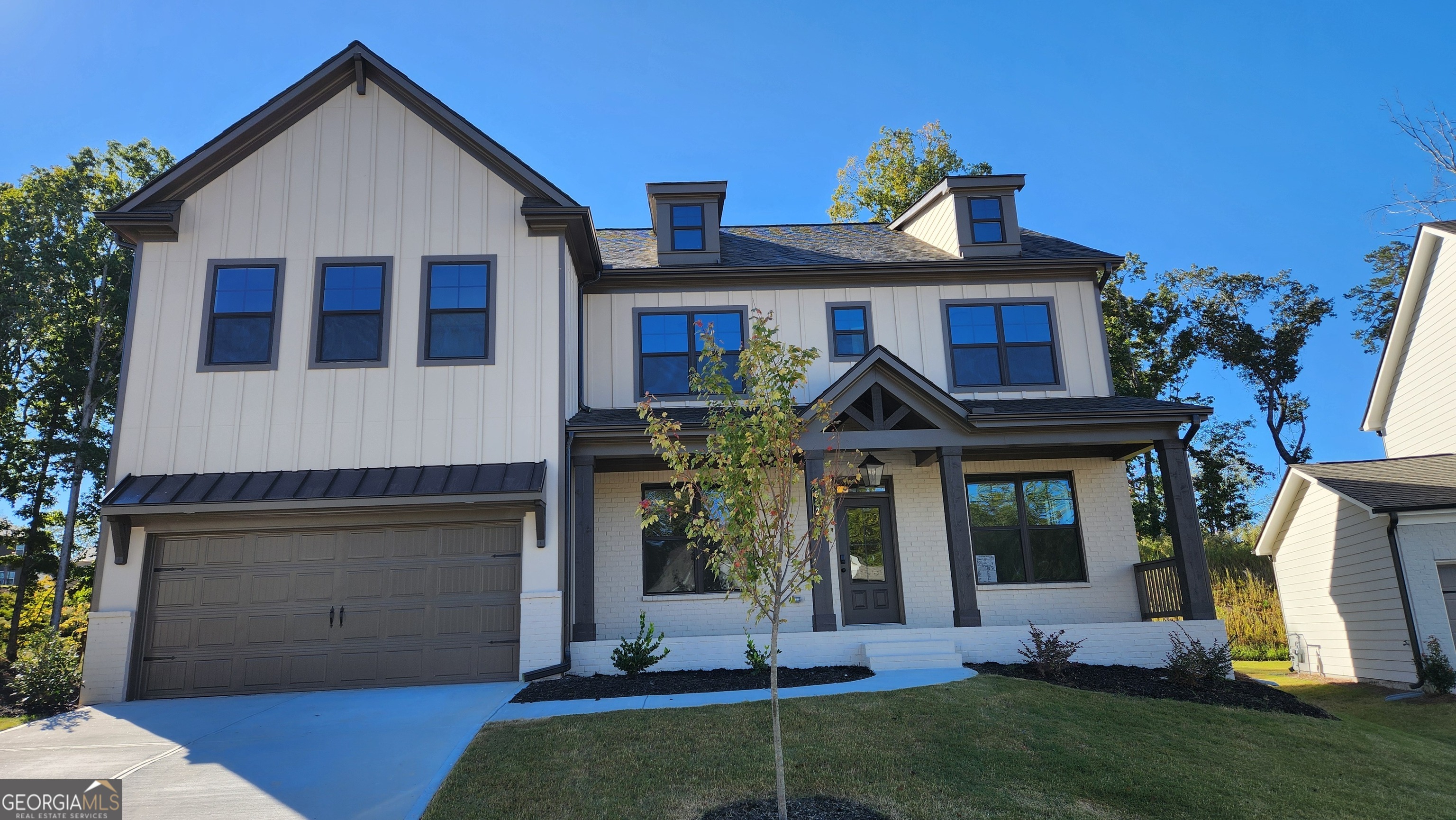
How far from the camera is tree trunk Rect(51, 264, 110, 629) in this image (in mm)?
15289

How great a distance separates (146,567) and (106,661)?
1.18 metres

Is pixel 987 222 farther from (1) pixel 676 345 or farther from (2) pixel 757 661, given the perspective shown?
(2) pixel 757 661

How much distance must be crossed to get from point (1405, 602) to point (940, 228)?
30.4 feet

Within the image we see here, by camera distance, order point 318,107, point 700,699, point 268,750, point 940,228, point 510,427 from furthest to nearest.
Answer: point 940,228, point 318,107, point 510,427, point 700,699, point 268,750

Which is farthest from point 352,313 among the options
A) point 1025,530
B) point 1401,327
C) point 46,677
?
point 1401,327

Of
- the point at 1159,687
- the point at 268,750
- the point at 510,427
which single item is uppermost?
the point at 510,427

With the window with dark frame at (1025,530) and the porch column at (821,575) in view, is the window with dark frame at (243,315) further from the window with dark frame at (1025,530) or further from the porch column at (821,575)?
the window with dark frame at (1025,530)

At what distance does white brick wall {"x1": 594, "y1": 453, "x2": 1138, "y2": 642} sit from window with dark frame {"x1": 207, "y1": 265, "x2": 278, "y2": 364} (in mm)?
5272

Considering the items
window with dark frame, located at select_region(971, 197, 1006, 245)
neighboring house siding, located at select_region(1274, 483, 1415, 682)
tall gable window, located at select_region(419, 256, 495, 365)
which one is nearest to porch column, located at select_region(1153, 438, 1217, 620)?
neighboring house siding, located at select_region(1274, 483, 1415, 682)

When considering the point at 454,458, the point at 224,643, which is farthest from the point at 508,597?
the point at 224,643

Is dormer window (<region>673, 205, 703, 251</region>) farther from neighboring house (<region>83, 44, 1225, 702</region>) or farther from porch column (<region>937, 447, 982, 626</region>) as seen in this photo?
porch column (<region>937, 447, 982, 626</region>)

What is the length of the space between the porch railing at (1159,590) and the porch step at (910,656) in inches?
143

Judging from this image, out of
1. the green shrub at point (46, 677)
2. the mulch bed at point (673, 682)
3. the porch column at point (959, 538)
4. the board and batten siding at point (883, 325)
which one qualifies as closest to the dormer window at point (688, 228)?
the board and batten siding at point (883, 325)

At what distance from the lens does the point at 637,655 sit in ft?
35.2
